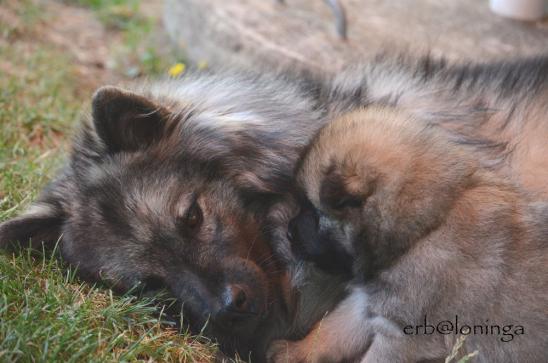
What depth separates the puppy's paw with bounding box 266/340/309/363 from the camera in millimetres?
3430

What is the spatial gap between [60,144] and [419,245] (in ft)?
10.2

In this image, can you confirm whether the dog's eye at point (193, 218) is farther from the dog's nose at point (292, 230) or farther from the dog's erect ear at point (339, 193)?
the dog's erect ear at point (339, 193)

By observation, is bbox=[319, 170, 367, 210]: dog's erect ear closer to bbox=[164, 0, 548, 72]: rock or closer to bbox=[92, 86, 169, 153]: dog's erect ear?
bbox=[92, 86, 169, 153]: dog's erect ear

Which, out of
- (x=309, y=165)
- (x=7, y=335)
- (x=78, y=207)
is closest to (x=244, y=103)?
(x=309, y=165)

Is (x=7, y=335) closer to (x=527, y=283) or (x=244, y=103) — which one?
(x=244, y=103)

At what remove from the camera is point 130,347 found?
3.06 m

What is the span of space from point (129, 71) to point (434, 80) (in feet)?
12.4

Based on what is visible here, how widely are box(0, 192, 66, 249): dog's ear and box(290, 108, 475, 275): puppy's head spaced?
1302mm

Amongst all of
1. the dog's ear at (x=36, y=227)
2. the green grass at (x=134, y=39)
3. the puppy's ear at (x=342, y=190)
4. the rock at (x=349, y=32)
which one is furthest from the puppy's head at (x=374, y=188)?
the green grass at (x=134, y=39)

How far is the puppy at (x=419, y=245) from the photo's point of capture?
9.73 feet

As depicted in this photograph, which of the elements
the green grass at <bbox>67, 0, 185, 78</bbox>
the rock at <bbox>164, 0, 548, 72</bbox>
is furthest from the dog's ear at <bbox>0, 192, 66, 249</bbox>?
the green grass at <bbox>67, 0, 185, 78</bbox>

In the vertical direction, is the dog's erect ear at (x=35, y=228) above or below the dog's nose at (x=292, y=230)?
below

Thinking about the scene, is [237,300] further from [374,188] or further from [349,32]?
[349,32]

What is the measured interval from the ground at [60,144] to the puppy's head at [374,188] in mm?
804
